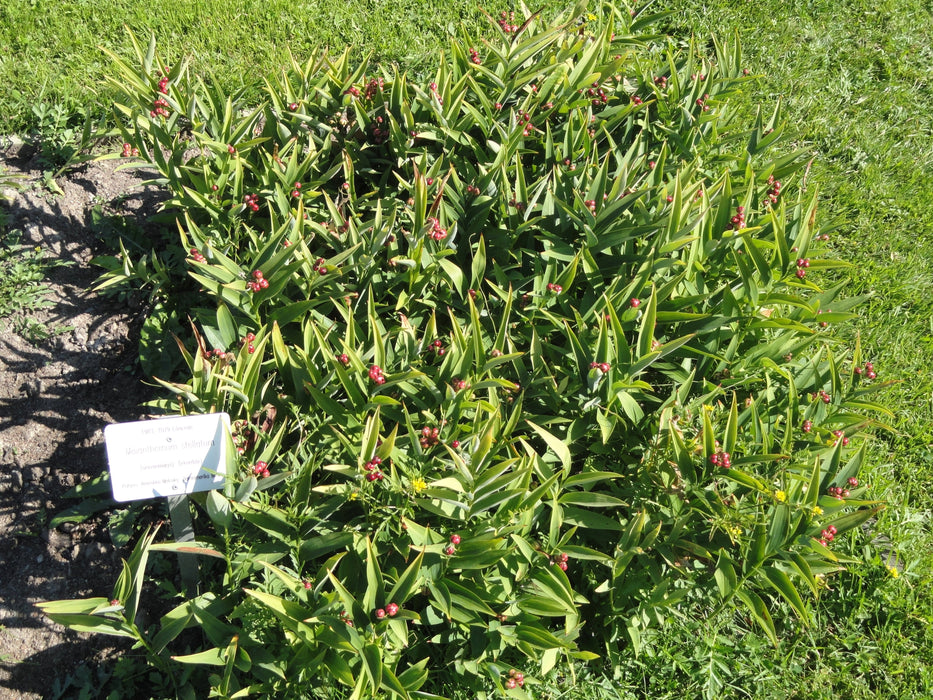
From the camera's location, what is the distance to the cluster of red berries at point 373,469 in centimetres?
224

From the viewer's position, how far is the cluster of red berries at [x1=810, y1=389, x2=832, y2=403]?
2.73 metres

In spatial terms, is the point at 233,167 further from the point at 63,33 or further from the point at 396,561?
the point at 63,33

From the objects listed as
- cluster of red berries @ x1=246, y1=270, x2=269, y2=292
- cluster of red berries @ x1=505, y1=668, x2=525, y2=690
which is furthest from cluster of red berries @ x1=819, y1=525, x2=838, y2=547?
cluster of red berries @ x1=246, y1=270, x2=269, y2=292

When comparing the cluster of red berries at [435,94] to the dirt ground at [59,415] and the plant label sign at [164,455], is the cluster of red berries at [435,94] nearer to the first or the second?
the dirt ground at [59,415]

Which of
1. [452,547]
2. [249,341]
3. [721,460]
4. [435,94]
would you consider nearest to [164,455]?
[249,341]

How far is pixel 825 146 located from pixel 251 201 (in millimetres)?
3412

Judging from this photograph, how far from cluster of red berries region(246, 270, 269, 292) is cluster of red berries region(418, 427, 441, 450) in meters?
0.77

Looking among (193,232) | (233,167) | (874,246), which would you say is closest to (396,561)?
(193,232)

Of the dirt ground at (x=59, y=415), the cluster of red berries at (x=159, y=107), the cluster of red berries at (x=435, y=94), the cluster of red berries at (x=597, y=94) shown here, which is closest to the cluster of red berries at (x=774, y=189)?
the cluster of red berries at (x=597, y=94)

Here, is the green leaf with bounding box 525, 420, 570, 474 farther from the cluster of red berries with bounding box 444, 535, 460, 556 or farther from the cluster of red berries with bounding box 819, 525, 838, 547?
the cluster of red berries with bounding box 819, 525, 838, 547

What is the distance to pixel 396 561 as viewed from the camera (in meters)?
2.35

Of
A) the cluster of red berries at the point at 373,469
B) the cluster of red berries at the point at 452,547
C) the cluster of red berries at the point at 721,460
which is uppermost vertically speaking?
the cluster of red berries at the point at 721,460

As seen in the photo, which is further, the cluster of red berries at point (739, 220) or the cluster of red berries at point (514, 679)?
the cluster of red berries at point (739, 220)

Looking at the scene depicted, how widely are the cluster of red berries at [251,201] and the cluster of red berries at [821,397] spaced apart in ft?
7.51
